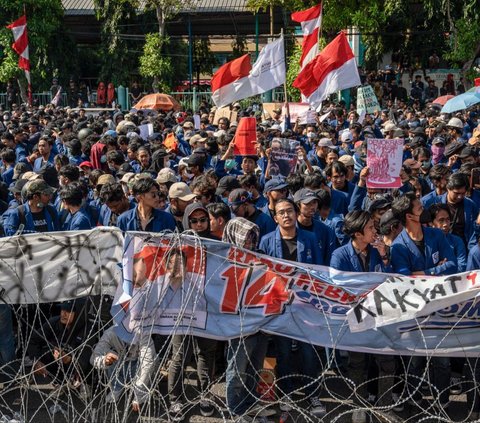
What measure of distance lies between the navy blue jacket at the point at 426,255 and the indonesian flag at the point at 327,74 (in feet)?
20.9

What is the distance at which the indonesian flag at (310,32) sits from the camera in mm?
13250

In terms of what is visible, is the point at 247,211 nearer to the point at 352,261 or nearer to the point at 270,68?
the point at 352,261

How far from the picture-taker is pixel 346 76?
40.3 ft

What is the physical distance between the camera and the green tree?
3331 cm

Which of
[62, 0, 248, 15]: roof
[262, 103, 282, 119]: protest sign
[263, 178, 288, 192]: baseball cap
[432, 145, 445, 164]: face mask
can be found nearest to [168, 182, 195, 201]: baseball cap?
[263, 178, 288, 192]: baseball cap

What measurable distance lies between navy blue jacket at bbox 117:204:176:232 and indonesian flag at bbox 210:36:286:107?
19.4 feet

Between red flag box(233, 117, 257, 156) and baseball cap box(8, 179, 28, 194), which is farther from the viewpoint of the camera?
red flag box(233, 117, 257, 156)

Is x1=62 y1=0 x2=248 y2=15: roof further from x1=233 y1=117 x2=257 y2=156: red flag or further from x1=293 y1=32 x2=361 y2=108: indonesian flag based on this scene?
x1=233 y1=117 x2=257 y2=156: red flag

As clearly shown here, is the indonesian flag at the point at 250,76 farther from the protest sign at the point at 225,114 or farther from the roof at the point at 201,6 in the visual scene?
the roof at the point at 201,6

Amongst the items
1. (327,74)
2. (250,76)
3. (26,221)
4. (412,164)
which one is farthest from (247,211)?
(250,76)

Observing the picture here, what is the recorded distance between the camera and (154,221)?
6750mm

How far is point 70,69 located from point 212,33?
5.96 metres

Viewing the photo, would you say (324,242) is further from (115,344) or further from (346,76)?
(346,76)

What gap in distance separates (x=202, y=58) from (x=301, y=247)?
28.5 meters
